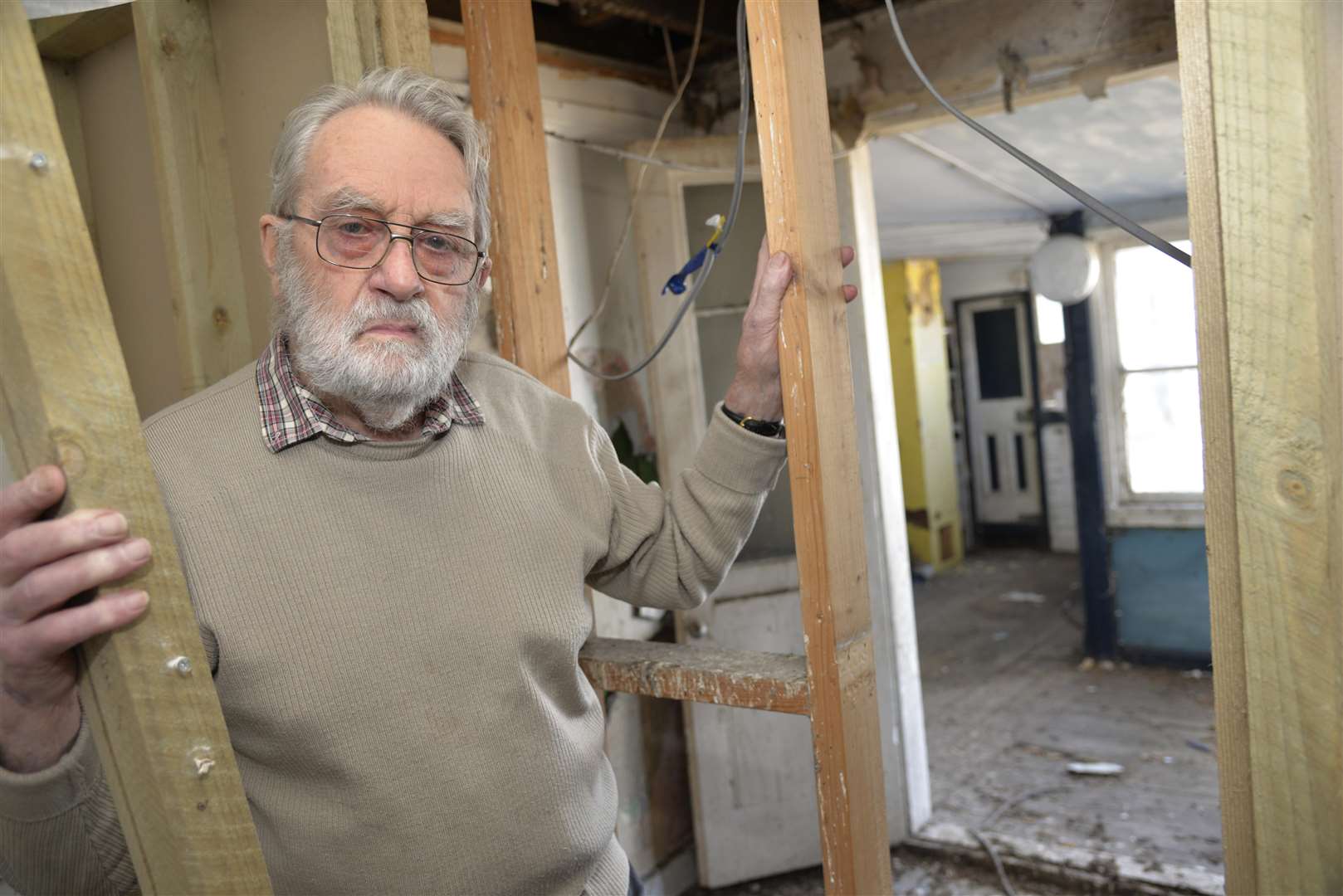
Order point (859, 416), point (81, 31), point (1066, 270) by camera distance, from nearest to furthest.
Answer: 1. point (81, 31)
2. point (859, 416)
3. point (1066, 270)

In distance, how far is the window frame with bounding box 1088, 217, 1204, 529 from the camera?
17.7 ft

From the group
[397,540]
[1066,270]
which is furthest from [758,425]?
[1066,270]

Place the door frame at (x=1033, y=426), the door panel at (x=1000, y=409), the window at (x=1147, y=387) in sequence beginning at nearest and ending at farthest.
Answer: the window at (x=1147, y=387) → the door frame at (x=1033, y=426) → the door panel at (x=1000, y=409)

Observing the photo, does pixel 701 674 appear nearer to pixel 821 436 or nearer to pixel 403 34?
pixel 821 436

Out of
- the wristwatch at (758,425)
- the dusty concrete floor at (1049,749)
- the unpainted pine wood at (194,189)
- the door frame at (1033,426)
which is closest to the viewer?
the wristwatch at (758,425)

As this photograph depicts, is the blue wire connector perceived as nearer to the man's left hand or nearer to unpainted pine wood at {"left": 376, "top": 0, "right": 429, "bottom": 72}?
the man's left hand

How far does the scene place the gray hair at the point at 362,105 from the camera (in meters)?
1.30

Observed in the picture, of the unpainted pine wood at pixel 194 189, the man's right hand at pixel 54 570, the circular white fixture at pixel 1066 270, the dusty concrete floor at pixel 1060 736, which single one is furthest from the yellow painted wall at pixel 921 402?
the man's right hand at pixel 54 570

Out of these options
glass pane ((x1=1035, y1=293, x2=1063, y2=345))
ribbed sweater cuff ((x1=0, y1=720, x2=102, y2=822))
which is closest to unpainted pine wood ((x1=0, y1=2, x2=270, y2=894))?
ribbed sweater cuff ((x1=0, y1=720, x2=102, y2=822))

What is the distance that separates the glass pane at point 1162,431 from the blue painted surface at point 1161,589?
0.30 meters

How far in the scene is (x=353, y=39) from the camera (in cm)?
148

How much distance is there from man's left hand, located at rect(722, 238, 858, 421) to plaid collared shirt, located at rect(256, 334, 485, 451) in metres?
0.42

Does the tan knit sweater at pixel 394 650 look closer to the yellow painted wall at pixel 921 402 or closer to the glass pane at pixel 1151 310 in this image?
the glass pane at pixel 1151 310

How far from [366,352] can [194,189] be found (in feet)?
2.56
